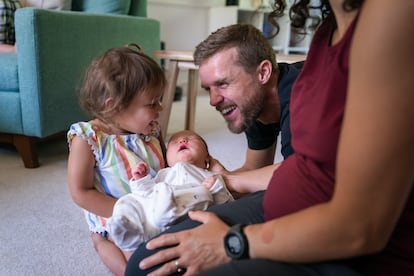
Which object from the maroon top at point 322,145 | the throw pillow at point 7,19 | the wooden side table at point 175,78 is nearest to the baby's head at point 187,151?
the maroon top at point 322,145

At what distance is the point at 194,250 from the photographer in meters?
0.70

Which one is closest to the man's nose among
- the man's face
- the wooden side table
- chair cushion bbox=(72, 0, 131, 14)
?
the man's face

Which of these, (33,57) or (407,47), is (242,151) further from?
(407,47)

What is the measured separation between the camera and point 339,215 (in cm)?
52

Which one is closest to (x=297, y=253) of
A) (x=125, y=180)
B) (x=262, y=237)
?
(x=262, y=237)

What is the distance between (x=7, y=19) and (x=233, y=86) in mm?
1573

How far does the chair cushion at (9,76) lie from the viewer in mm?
1780

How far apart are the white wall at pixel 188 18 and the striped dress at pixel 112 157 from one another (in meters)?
2.90

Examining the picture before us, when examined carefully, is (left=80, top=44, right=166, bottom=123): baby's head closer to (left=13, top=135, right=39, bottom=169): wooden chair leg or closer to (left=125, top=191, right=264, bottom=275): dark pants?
(left=125, top=191, right=264, bottom=275): dark pants

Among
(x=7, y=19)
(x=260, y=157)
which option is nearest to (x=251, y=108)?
(x=260, y=157)

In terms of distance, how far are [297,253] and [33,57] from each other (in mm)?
1474

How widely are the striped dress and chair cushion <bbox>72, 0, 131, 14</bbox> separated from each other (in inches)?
56.4

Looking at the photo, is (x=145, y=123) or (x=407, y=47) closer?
(x=407, y=47)

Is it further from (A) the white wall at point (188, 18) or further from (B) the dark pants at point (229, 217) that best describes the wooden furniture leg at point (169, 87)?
(A) the white wall at point (188, 18)
